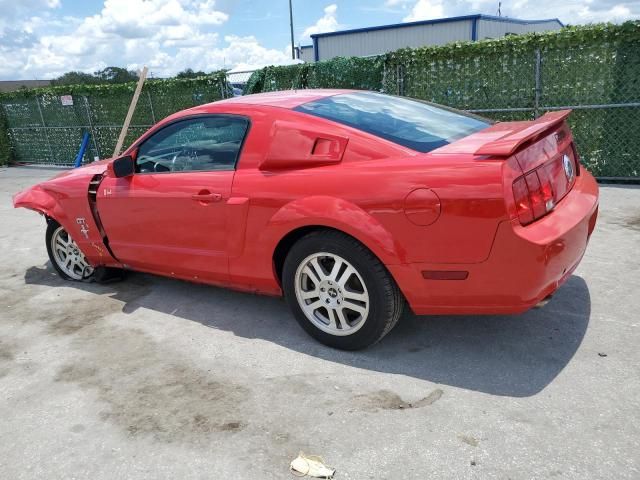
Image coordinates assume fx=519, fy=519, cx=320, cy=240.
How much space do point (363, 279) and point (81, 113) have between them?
13465mm

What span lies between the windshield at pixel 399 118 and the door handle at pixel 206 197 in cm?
79

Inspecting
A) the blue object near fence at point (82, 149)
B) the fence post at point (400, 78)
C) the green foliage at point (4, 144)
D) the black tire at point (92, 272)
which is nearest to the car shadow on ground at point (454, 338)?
the black tire at point (92, 272)

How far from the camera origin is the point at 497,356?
305cm

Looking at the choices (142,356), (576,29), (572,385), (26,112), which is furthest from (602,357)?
(26,112)

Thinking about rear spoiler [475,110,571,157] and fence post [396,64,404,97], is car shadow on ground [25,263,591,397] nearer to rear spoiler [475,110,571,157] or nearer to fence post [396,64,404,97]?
rear spoiler [475,110,571,157]

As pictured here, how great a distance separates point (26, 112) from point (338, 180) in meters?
15.5

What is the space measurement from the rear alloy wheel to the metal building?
65.9 feet

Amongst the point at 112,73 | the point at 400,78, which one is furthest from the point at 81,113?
the point at 112,73

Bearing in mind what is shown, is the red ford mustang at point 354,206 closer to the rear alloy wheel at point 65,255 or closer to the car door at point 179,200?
the car door at point 179,200

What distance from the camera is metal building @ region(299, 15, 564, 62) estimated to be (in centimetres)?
2375

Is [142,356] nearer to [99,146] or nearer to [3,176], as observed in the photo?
[99,146]

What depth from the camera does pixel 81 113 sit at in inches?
553

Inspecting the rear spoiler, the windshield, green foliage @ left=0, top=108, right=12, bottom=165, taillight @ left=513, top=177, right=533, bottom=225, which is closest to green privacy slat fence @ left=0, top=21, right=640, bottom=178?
the windshield

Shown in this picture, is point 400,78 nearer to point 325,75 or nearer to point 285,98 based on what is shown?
point 325,75
